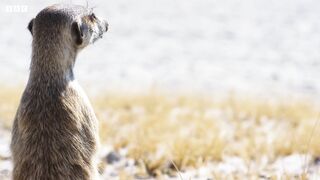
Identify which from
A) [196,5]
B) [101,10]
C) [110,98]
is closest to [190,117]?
[110,98]

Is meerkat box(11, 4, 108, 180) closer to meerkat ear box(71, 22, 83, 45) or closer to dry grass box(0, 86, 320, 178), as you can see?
meerkat ear box(71, 22, 83, 45)

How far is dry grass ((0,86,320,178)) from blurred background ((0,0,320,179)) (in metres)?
0.02

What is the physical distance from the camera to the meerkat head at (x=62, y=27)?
11.2 feet

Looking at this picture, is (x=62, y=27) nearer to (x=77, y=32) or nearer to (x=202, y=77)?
(x=77, y=32)

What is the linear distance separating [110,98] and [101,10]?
31.1 ft

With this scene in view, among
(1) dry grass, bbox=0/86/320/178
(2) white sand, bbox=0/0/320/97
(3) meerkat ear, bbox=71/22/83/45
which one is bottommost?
(1) dry grass, bbox=0/86/320/178

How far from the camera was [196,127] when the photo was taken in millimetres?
7465

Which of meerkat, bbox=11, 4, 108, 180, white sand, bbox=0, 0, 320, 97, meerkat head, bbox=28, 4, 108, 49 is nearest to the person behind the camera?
meerkat, bbox=11, 4, 108, 180

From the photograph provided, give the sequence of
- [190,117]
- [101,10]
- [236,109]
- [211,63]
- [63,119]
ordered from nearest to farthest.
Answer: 1. [63,119]
2. [190,117]
3. [236,109]
4. [211,63]
5. [101,10]

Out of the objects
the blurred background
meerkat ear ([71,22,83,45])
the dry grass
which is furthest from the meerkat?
the dry grass

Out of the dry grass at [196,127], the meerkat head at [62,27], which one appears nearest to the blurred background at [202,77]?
the dry grass at [196,127]

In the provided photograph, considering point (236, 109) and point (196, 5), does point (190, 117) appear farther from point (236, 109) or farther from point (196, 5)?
point (196, 5)

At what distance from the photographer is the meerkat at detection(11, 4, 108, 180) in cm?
328

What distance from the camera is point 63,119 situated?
3.35m
